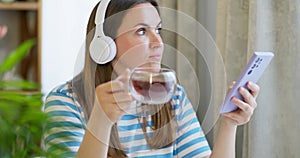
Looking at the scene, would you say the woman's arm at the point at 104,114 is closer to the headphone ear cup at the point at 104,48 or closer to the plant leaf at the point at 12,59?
the headphone ear cup at the point at 104,48

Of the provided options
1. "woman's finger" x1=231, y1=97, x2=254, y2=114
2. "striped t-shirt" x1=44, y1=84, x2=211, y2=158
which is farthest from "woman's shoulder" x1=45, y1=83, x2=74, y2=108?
"woman's finger" x1=231, y1=97, x2=254, y2=114

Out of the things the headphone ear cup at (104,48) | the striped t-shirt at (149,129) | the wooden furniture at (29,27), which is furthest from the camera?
the wooden furniture at (29,27)

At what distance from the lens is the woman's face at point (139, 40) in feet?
3.36

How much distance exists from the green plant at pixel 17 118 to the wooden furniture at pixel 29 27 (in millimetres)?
1788

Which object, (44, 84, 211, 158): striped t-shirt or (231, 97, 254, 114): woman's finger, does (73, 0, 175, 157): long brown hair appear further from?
(231, 97, 254, 114): woman's finger

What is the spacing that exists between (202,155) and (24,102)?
3.57 ft

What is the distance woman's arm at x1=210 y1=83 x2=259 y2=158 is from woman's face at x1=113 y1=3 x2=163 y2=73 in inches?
9.6

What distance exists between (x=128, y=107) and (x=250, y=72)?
30 centimetres

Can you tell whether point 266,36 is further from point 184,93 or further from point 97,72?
point 97,72

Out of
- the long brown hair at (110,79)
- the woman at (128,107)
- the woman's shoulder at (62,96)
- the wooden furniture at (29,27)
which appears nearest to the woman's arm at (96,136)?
the woman at (128,107)

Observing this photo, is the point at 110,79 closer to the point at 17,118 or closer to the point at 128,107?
the point at 128,107

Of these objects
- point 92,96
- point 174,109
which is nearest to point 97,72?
point 92,96

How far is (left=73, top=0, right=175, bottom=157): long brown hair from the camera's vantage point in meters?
1.20

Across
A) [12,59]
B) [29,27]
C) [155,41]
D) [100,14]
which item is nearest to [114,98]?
[155,41]
